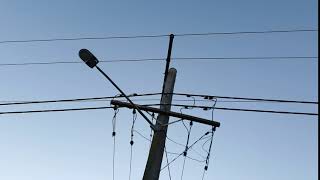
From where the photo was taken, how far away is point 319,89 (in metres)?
9.38

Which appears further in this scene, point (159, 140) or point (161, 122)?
point (161, 122)

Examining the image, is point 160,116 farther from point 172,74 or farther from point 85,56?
point 85,56

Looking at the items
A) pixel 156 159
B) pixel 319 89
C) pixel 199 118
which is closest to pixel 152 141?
pixel 156 159

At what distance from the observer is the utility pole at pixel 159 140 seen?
500 inches

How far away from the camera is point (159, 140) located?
42.9ft

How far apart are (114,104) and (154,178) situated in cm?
237

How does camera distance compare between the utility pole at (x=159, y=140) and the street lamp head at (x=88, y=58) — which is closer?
the utility pole at (x=159, y=140)

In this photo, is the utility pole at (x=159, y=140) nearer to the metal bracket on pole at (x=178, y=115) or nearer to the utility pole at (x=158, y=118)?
the utility pole at (x=158, y=118)

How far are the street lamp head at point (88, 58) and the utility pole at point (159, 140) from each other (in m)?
1.98

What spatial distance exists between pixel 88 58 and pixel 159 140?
2.70 metres

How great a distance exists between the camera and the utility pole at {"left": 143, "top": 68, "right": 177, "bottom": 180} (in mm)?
12688

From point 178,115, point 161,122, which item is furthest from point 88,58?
point 178,115

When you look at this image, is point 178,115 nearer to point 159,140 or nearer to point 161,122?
point 161,122

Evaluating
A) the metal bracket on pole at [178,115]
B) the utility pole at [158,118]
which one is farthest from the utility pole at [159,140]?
the metal bracket on pole at [178,115]
